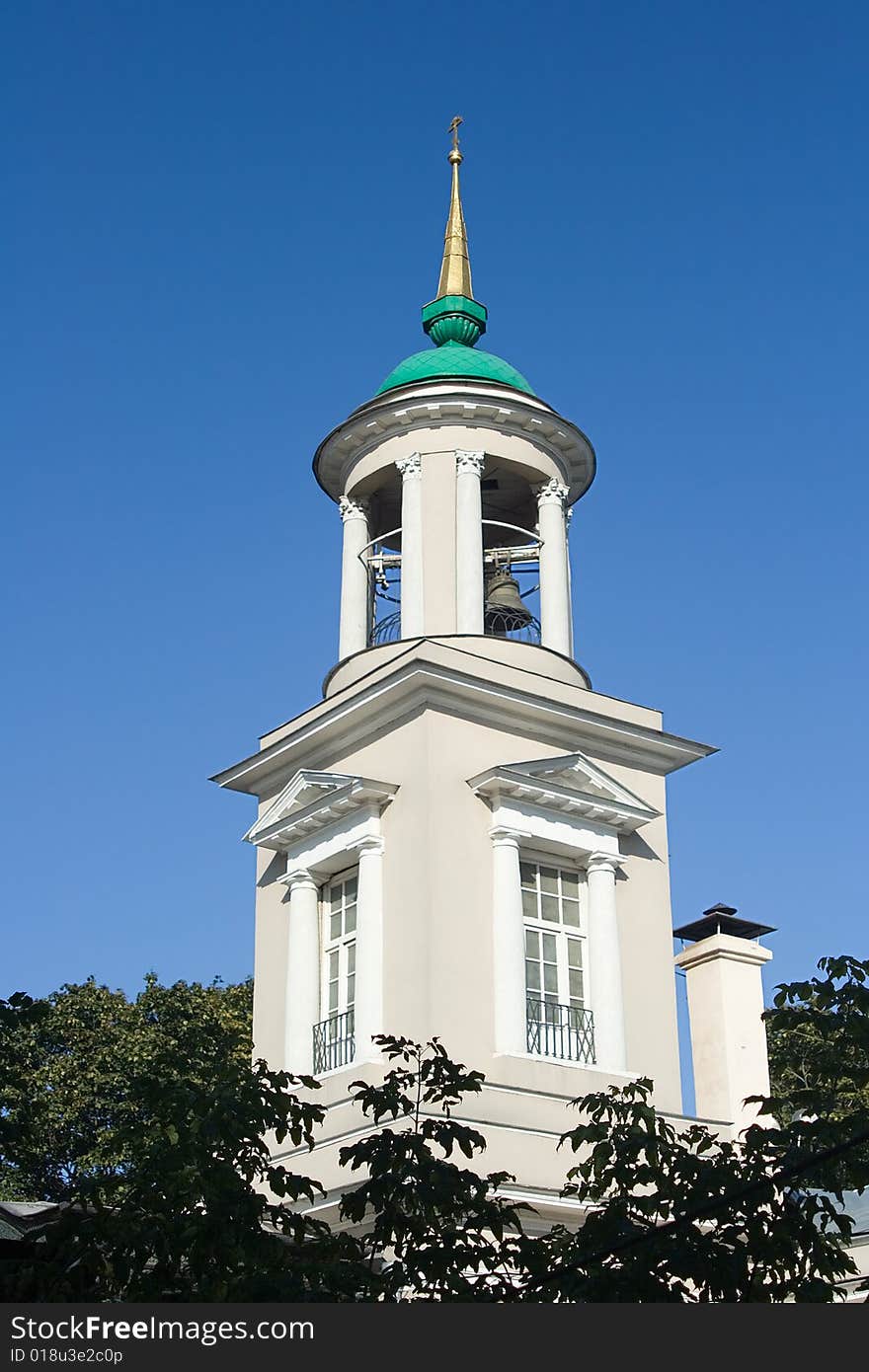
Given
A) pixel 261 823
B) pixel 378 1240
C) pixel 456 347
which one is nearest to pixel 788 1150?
pixel 378 1240

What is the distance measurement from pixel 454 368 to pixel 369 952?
7905mm

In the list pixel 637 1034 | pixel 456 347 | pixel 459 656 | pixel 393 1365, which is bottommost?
pixel 393 1365

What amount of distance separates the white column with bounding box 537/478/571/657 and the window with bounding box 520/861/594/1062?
10.6 ft

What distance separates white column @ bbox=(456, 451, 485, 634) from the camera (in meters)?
22.0

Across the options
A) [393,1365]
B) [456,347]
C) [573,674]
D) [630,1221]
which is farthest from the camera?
[456,347]

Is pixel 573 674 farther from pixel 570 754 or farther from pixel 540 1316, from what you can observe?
pixel 540 1316

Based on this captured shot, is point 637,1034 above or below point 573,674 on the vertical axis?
below

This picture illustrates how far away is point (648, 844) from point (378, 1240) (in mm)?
10428

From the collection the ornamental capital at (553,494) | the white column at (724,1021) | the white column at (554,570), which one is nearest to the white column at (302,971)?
the white column at (554,570)

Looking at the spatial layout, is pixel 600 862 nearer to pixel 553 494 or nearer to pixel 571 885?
pixel 571 885

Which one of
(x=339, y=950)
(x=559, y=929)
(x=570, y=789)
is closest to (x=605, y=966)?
(x=559, y=929)

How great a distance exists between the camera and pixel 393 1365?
8039 mm

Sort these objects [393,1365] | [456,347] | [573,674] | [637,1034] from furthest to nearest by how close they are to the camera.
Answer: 1. [456,347]
2. [573,674]
3. [637,1034]
4. [393,1365]

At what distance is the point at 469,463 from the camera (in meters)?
22.8
